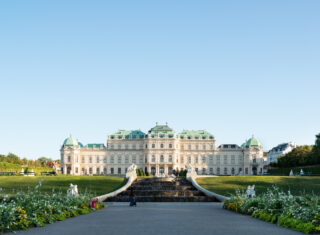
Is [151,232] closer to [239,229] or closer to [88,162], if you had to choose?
[239,229]

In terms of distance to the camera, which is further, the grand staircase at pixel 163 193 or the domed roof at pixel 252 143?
the domed roof at pixel 252 143

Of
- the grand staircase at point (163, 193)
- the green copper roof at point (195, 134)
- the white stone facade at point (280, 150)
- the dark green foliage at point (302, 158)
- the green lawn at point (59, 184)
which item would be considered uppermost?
the green copper roof at point (195, 134)

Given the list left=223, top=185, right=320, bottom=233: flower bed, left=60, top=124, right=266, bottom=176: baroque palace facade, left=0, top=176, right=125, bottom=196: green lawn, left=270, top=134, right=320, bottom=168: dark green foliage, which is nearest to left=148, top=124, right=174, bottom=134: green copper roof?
left=60, top=124, right=266, bottom=176: baroque palace facade

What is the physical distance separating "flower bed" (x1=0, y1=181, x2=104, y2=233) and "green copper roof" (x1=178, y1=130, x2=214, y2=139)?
335 ft

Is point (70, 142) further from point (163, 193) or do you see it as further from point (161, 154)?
point (163, 193)

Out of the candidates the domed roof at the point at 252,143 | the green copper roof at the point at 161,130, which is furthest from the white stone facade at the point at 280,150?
the green copper roof at the point at 161,130

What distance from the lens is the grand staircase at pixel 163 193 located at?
3328 centimetres

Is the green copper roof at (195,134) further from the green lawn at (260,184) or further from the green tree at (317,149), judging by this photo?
the green lawn at (260,184)

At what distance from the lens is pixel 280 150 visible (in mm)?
150750

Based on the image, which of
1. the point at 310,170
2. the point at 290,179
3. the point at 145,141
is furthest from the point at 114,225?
the point at 145,141

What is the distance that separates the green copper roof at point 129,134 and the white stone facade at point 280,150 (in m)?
56.3

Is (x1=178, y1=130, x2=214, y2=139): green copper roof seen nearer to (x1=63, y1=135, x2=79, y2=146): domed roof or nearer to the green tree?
(x1=63, y1=135, x2=79, y2=146): domed roof

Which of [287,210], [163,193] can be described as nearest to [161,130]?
[163,193]

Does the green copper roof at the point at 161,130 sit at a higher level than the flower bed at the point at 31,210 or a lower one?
higher
